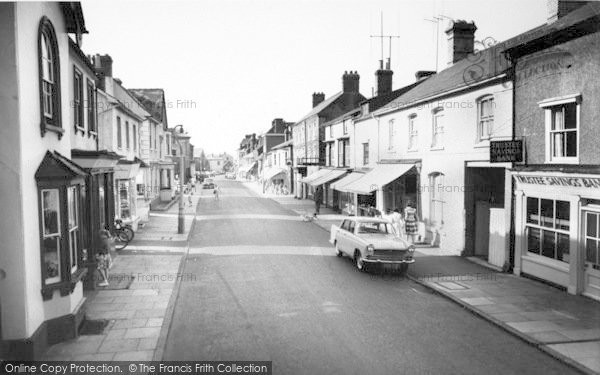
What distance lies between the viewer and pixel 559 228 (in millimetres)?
12578

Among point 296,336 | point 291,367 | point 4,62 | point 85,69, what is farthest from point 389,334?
point 85,69

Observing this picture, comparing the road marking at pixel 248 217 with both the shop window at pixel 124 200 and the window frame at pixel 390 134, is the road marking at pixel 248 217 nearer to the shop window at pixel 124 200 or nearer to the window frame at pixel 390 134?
the shop window at pixel 124 200

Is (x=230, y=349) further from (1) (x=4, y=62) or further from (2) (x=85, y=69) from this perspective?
(2) (x=85, y=69)

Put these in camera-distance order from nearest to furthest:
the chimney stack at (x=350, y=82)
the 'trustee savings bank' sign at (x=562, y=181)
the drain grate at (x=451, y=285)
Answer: the 'trustee savings bank' sign at (x=562, y=181) → the drain grate at (x=451, y=285) → the chimney stack at (x=350, y=82)

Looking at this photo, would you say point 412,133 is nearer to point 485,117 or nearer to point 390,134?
point 390,134

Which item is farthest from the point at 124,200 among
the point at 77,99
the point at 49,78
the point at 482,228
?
the point at 482,228

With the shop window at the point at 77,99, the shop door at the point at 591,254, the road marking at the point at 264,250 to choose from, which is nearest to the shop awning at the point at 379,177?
the road marking at the point at 264,250

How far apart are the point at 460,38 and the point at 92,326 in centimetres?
2168

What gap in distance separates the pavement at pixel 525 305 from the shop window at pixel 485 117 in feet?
14.9

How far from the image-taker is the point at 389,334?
30.3 ft

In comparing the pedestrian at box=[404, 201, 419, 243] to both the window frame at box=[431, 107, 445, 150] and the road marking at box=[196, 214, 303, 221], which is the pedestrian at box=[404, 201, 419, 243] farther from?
the road marking at box=[196, 214, 303, 221]

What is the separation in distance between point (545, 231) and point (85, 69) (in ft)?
48.5

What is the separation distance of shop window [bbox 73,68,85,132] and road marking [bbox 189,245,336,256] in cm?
733

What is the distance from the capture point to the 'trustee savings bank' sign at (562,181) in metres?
11.0
